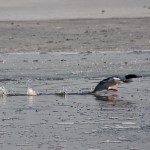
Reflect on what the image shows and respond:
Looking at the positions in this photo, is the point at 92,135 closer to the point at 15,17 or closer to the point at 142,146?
the point at 142,146

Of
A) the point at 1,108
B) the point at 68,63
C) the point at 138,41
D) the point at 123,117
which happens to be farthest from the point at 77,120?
the point at 138,41

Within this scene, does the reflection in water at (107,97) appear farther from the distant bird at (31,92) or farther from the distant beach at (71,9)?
the distant beach at (71,9)

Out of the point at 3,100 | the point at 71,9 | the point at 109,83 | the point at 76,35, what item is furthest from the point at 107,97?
the point at 71,9

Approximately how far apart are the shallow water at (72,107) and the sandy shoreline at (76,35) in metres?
3.15

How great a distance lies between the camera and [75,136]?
11078mm

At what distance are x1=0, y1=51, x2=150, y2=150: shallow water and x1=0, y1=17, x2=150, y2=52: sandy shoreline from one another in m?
3.15

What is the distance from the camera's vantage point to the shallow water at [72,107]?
10.9 meters

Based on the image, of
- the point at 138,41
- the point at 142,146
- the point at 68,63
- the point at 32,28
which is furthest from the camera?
the point at 32,28

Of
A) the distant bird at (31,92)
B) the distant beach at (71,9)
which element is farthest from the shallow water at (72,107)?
the distant beach at (71,9)

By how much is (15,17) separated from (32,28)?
5.17m

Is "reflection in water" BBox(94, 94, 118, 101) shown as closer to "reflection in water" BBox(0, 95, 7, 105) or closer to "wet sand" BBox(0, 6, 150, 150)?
"wet sand" BBox(0, 6, 150, 150)

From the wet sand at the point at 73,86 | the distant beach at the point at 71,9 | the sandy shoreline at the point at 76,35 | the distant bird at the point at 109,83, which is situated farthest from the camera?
the distant beach at the point at 71,9

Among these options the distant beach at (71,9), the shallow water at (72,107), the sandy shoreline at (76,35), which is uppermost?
the distant beach at (71,9)

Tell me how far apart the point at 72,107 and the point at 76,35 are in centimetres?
1386
